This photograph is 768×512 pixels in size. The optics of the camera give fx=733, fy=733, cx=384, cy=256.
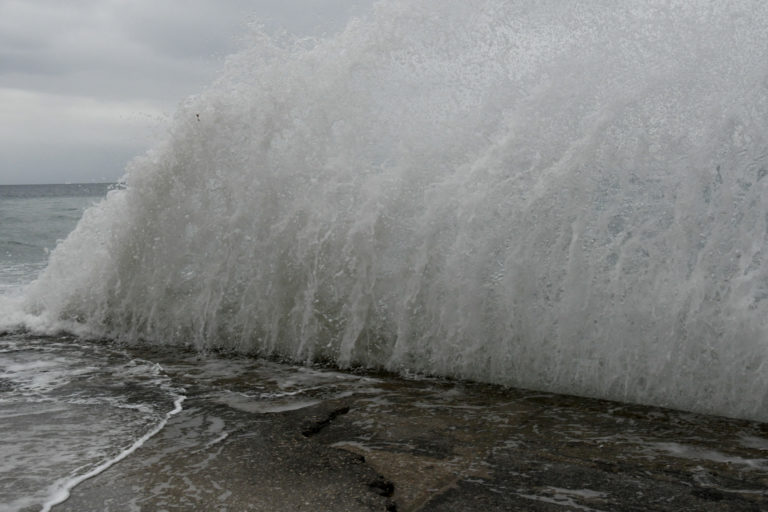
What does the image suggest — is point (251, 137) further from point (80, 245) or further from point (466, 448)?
point (466, 448)

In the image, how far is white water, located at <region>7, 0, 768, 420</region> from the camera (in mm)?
4148

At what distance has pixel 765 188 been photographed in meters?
4.13

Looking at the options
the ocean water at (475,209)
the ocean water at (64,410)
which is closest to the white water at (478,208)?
the ocean water at (475,209)

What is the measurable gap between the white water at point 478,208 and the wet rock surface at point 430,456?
523mm

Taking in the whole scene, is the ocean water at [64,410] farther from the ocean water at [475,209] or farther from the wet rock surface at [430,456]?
the ocean water at [475,209]

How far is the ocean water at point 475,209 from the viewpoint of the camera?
4.14 metres

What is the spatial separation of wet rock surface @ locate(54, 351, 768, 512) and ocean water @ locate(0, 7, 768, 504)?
19.6 inches

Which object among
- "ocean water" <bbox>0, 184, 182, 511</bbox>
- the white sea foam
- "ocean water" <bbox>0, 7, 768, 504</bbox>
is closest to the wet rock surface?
the white sea foam

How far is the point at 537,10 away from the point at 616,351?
268cm

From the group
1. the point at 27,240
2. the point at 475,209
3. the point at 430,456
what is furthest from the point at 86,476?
the point at 27,240

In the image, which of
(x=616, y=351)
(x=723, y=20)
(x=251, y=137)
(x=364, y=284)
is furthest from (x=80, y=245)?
(x=723, y=20)

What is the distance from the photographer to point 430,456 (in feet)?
9.87

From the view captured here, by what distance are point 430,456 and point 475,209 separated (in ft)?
7.05

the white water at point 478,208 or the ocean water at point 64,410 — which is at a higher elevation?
the white water at point 478,208
